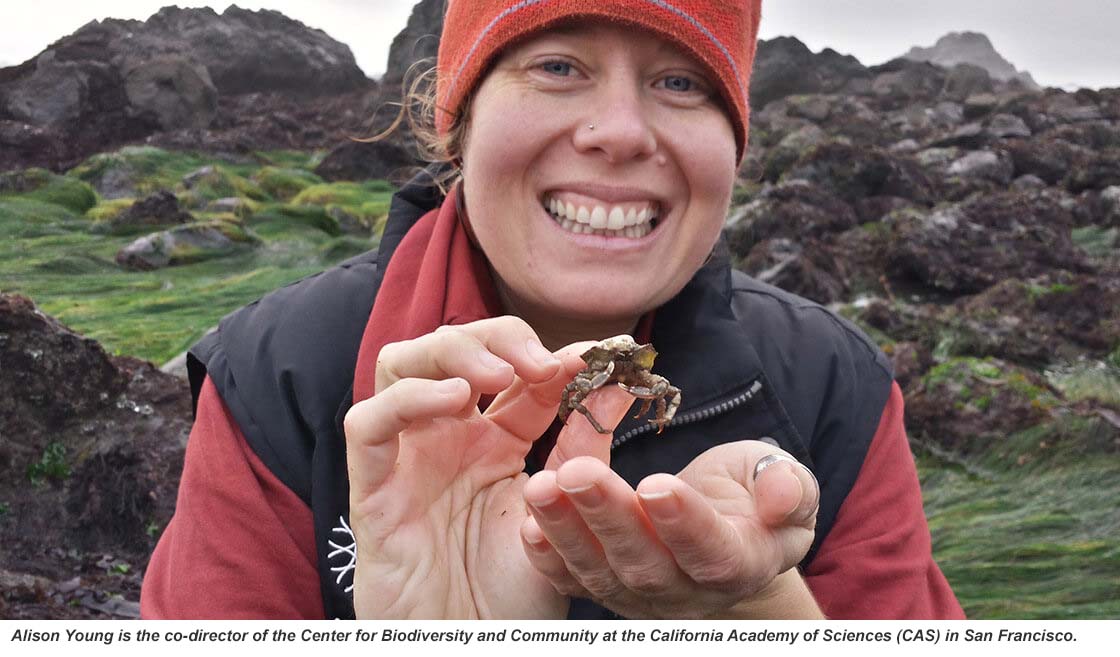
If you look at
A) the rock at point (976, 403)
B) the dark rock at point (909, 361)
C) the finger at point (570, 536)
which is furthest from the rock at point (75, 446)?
the dark rock at point (909, 361)

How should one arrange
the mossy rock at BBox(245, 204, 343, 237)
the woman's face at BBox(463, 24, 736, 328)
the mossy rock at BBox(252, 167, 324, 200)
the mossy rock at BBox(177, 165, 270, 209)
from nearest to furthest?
the woman's face at BBox(463, 24, 736, 328)
the mossy rock at BBox(177, 165, 270, 209)
the mossy rock at BBox(245, 204, 343, 237)
the mossy rock at BBox(252, 167, 324, 200)

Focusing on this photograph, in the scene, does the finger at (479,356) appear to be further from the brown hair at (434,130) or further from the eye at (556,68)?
the brown hair at (434,130)

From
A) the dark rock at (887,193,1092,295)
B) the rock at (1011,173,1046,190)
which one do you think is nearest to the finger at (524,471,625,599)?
the dark rock at (887,193,1092,295)

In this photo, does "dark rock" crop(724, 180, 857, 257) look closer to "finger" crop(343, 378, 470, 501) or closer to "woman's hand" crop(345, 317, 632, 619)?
"woman's hand" crop(345, 317, 632, 619)

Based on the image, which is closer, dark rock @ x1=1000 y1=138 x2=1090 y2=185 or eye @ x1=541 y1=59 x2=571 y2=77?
eye @ x1=541 y1=59 x2=571 y2=77

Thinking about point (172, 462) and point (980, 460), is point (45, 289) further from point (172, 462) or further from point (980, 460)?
point (980, 460)

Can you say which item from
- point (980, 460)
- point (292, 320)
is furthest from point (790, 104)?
point (292, 320)
